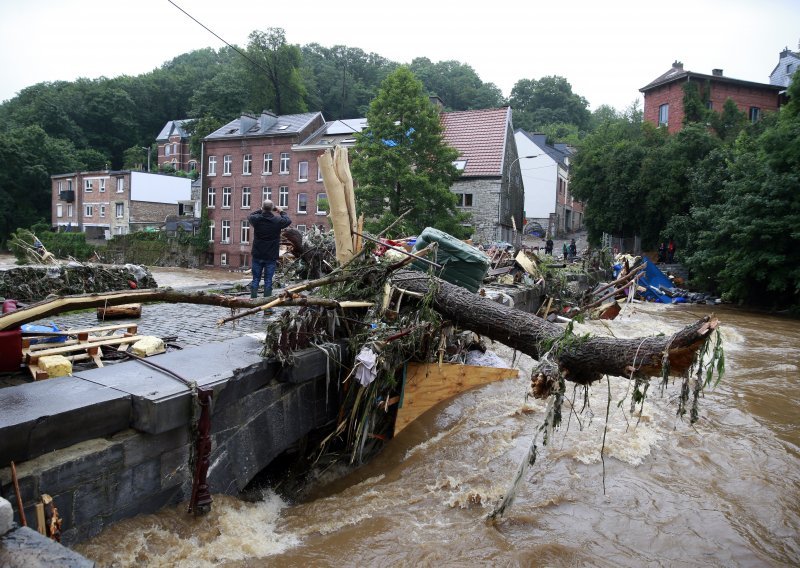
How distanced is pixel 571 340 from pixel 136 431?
3.41 metres

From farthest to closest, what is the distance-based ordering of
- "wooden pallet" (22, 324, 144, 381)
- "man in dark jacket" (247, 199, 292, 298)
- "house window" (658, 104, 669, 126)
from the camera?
"house window" (658, 104, 669, 126) → "man in dark jacket" (247, 199, 292, 298) → "wooden pallet" (22, 324, 144, 381)

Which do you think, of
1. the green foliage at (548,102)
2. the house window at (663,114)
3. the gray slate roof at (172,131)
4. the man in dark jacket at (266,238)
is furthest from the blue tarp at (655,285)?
the gray slate roof at (172,131)

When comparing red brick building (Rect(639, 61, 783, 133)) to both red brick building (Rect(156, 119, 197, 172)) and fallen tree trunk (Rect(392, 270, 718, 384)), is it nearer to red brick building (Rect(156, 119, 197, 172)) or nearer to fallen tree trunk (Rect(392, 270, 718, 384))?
fallen tree trunk (Rect(392, 270, 718, 384))

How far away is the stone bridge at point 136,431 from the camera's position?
3.32 meters

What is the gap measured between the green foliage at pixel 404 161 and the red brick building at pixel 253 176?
14.1 meters

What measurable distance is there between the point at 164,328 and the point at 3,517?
4.67 metres

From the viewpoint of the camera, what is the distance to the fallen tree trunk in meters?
4.04

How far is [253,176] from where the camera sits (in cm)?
4275

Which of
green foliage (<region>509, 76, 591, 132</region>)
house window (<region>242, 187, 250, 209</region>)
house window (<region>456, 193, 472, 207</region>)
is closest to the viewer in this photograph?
house window (<region>456, 193, 472, 207</region>)

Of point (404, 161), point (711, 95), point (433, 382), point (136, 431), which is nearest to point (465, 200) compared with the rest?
point (404, 161)

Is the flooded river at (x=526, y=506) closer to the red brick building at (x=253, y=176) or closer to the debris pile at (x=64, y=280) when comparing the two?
the debris pile at (x=64, y=280)

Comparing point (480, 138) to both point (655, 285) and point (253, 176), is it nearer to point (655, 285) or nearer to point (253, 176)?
point (655, 285)

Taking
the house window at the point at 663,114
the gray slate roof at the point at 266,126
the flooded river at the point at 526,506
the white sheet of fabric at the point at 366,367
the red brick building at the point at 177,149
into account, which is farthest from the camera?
the red brick building at the point at 177,149

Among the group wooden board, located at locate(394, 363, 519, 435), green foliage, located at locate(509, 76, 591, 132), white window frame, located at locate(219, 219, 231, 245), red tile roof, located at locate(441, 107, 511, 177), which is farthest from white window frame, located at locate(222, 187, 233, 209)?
green foliage, located at locate(509, 76, 591, 132)
